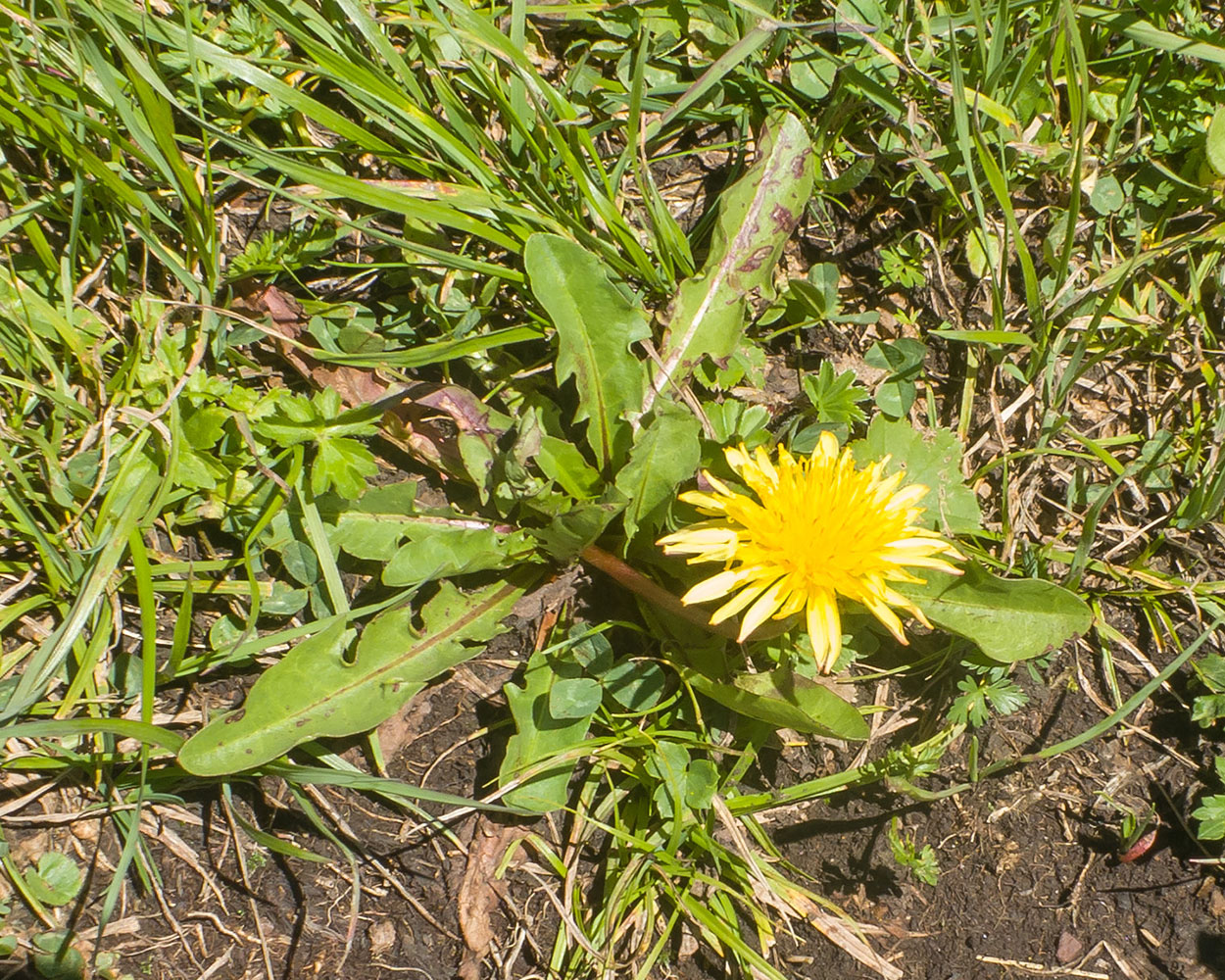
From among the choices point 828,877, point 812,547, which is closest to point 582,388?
point 812,547

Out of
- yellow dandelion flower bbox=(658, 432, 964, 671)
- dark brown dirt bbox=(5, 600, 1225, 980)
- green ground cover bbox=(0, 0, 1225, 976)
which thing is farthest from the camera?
dark brown dirt bbox=(5, 600, 1225, 980)

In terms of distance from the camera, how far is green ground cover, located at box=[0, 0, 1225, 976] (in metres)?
2.39

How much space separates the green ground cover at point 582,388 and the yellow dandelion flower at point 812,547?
0.95ft

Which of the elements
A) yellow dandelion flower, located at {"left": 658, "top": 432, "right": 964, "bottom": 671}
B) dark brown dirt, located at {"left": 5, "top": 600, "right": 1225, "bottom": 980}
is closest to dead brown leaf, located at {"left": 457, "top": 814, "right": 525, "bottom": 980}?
dark brown dirt, located at {"left": 5, "top": 600, "right": 1225, "bottom": 980}

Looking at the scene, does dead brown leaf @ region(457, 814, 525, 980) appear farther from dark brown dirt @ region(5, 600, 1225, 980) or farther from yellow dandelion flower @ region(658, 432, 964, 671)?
yellow dandelion flower @ region(658, 432, 964, 671)

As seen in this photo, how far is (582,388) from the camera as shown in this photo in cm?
248

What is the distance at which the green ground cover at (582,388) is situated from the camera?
239 cm

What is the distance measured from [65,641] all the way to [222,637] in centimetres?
37

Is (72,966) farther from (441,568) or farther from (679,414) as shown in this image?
(679,414)

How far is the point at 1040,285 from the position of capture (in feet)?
9.34

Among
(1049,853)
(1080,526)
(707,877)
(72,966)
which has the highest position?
(1080,526)

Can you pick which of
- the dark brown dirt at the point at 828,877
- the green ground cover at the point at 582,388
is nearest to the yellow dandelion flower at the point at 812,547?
the green ground cover at the point at 582,388

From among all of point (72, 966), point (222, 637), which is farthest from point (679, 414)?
point (72, 966)

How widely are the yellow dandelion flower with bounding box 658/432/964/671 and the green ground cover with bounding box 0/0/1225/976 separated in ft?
0.95
